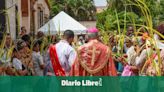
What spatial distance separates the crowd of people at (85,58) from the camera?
636 cm

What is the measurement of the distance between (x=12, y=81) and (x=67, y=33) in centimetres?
275

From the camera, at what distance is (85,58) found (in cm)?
683

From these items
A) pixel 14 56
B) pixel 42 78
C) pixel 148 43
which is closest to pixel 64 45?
pixel 14 56

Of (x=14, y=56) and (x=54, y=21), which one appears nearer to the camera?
(x=14, y=56)

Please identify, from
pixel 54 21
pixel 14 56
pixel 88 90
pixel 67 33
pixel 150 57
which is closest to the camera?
pixel 88 90

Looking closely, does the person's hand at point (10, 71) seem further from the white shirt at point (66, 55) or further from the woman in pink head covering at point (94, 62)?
the white shirt at point (66, 55)

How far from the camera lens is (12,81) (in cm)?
555

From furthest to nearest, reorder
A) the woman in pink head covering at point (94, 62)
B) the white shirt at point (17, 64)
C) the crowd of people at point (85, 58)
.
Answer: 1. the white shirt at point (17, 64)
2. the woman in pink head covering at point (94, 62)
3. the crowd of people at point (85, 58)

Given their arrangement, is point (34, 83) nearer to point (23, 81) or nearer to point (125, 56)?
point (23, 81)

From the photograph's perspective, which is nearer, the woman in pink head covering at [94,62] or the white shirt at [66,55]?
the woman in pink head covering at [94,62]

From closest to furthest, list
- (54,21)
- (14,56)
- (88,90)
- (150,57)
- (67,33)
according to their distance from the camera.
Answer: (88,90) < (150,57) < (14,56) < (67,33) < (54,21)

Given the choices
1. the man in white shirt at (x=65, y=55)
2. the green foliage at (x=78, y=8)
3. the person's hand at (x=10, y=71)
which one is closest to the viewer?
the person's hand at (x=10, y=71)

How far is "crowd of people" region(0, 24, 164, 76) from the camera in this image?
6.36 m

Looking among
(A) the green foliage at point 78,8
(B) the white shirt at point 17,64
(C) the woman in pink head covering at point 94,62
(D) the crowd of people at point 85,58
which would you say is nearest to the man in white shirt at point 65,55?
(D) the crowd of people at point 85,58
